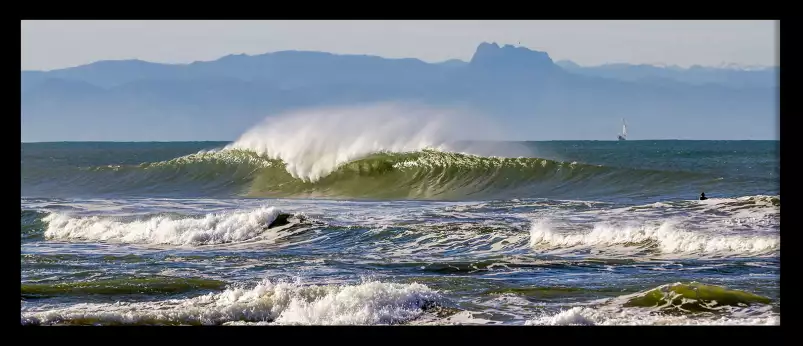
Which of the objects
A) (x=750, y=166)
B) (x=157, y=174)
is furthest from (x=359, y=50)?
(x=157, y=174)

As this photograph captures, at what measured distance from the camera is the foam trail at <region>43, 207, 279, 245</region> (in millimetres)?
12500

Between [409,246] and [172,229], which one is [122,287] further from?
[172,229]

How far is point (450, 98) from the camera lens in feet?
223

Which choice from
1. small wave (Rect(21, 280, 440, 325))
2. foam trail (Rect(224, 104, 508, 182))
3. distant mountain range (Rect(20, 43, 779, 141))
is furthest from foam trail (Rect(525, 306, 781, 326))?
distant mountain range (Rect(20, 43, 779, 141))

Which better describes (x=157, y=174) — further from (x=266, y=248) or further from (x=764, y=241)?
(x=764, y=241)

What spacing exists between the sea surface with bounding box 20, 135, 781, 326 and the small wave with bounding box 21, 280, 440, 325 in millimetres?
14

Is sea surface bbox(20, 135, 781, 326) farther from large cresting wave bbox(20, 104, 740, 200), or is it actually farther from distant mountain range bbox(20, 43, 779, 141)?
distant mountain range bbox(20, 43, 779, 141)

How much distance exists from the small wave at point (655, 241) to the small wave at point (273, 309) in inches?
164

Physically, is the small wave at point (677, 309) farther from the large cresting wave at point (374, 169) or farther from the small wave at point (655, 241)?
the large cresting wave at point (374, 169)

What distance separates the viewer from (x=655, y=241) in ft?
36.2

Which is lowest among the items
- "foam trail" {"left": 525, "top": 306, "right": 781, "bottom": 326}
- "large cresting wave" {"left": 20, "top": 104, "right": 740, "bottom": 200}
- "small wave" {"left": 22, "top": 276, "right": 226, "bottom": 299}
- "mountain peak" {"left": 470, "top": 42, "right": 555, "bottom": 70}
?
"foam trail" {"left": 525, "top": 306, "right": 781, "bottom": 326}
